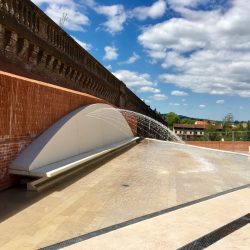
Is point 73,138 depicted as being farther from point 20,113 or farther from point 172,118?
point 172,118

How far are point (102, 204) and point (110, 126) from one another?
834 cm

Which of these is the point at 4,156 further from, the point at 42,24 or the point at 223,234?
the point at 42,24

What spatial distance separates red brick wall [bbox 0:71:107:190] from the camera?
21.8ft

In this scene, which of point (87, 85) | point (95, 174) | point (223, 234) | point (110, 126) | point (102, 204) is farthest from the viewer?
point (87, 85)

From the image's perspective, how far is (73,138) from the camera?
31.8ft

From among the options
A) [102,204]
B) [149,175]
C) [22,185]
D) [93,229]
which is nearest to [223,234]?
[93,229]

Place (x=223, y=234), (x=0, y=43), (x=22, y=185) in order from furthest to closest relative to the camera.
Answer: (x=0, y=43)
(x=22, y=185)
(x=223, y=234)

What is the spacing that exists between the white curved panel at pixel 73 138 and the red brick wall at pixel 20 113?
7.1 inches

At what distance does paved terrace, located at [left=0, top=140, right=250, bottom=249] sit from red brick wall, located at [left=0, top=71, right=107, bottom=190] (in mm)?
739

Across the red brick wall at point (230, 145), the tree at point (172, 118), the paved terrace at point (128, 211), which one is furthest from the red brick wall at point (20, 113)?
the tree at point (172, 118)

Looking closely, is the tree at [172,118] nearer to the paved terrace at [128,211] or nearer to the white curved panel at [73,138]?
the white curved panel at [73,138]

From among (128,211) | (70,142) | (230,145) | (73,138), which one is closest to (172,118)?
(230,145)

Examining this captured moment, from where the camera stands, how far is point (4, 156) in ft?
21.9

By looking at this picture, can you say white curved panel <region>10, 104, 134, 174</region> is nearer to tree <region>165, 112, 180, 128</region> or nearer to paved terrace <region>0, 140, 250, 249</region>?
paved terrace <region>0, 140, 250, 249</region>
